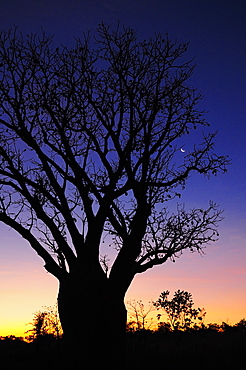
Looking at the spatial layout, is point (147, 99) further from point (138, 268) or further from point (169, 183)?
point (138, 268)

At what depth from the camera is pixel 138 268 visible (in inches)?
402

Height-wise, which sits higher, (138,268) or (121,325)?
(138,268)

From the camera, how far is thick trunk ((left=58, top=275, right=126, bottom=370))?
8219 millimetres

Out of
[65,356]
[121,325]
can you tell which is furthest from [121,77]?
[65,356]

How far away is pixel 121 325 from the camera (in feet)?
28.8

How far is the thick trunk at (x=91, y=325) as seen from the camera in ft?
27.0

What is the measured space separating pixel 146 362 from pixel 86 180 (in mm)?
8995

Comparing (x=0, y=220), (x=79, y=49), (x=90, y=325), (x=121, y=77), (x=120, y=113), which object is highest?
(x=79, y=49)

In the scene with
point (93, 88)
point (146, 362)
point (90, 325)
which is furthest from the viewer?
point (146, 362)

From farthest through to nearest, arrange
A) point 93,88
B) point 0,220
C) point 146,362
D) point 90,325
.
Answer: point 146,362, point 93,88, point 0,220, point 90,325

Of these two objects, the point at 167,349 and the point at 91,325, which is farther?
the point at 167,349

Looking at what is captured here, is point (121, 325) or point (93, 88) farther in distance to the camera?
point (93, 88)

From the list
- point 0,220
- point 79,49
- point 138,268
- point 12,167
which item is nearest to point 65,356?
point 138,268

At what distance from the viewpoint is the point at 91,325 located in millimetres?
8359
